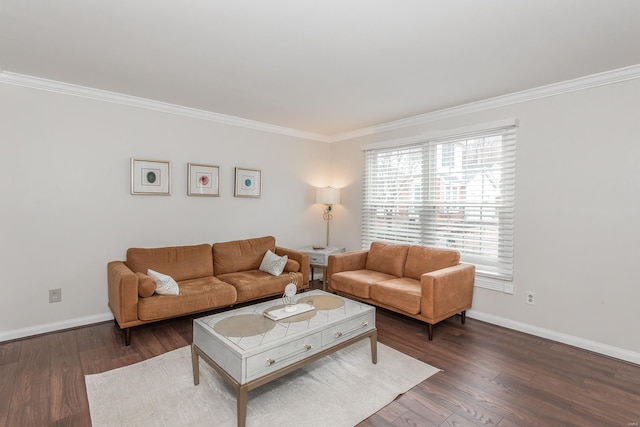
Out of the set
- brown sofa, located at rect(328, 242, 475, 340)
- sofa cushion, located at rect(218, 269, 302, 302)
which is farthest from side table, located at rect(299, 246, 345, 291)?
sofa cushion, located at rect(218, 269, 302, 302)

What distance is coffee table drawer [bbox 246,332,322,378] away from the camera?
6.25 feet

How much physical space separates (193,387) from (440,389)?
1.76 meters

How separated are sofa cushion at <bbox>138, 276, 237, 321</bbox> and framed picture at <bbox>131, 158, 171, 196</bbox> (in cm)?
114

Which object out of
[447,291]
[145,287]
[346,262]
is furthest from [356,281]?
[145,287]

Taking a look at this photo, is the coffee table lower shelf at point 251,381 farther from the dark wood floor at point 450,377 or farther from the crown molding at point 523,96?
the crown molding at point 523,96

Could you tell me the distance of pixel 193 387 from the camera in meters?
2.30

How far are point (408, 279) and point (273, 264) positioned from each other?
1649 mm

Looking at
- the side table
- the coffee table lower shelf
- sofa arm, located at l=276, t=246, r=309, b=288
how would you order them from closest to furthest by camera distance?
1. the coffee table lower shelf
2. sofa arm, located at l=276, t=246, r=309, b=288
3. the side table

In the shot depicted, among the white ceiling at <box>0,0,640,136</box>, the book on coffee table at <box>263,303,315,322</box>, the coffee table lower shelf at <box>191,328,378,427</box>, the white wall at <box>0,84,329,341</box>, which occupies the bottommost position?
the coffee table lower shelf at <box>191,328,378,427</box>

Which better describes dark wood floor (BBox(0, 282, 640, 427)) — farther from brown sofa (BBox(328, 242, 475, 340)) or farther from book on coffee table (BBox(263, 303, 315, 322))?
book on coffee table (BBox(263, 303, 315, 322))

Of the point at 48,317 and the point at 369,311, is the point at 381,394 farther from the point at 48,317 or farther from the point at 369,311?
the point at 48,317

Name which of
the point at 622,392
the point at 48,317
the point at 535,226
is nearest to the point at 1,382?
the point at 48,317

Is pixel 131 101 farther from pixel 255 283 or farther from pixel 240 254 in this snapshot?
pixel 255 283

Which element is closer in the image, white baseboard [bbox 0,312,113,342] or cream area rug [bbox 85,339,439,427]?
cream area rug [bbox 85,339,439,427]
